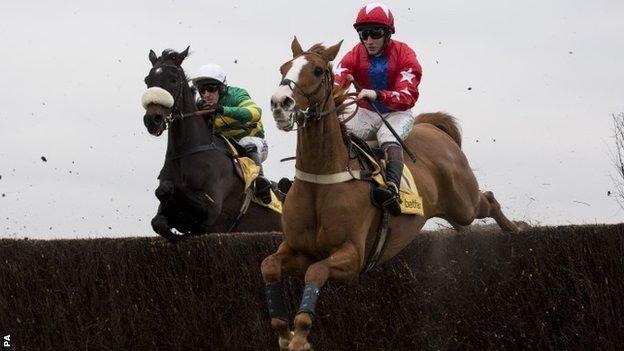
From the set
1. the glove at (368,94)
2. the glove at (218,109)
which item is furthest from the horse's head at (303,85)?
the glove at (218,109)

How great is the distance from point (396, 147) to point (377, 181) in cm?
65

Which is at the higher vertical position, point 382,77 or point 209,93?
point 382,77

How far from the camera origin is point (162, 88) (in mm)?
12023

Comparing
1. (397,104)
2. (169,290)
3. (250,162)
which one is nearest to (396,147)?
(397,104)

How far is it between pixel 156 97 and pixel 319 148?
10.7ft

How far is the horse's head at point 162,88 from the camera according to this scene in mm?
11656

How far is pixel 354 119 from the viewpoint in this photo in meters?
10.2

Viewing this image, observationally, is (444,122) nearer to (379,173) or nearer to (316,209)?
(379,173)

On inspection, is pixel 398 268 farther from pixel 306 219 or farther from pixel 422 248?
pixel 306 219

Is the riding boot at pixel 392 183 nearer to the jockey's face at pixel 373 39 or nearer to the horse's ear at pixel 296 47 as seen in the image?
the jockey's face at pixel 373 39

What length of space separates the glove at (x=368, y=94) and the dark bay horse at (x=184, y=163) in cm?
289

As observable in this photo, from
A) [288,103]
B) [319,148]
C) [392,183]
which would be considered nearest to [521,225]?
[392,183]

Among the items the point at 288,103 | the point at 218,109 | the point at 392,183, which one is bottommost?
the point at 218,109

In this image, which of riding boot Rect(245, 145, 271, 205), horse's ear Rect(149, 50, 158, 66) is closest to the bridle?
horse's ear Rect(149, 50, 158, 66)
